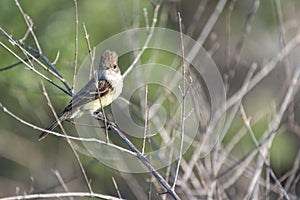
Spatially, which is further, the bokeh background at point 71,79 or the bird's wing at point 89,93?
the bokeh background at point 71,79

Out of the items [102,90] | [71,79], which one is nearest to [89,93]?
[102,90]

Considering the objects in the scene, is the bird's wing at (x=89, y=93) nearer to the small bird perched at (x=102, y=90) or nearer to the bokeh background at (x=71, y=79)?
the small bird perched at (x=102, y=90)

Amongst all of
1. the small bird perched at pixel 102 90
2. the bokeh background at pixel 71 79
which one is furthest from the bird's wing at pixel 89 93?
the bokeh background at pixel 71 79

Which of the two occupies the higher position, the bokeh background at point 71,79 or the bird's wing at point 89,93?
the bokeh background at point 71,79

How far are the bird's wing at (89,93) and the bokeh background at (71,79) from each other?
1.36 metres

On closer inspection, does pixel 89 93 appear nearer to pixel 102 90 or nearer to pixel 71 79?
pixel 102 90

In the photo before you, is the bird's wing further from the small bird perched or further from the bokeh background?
the bokeh background

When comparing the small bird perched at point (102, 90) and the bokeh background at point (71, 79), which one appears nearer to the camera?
the small bird perched at point (102, 90)

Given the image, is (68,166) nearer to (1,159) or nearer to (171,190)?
(1,159)

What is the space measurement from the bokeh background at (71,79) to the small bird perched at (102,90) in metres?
1.30

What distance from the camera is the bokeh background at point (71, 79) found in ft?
17.4

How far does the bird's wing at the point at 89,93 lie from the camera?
3.30 meters

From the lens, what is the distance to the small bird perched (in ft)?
11.0

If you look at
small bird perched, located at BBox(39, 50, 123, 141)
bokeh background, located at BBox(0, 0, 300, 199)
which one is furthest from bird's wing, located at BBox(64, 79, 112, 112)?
bokeh background, located at BBox(0, 0, 300, 199)
